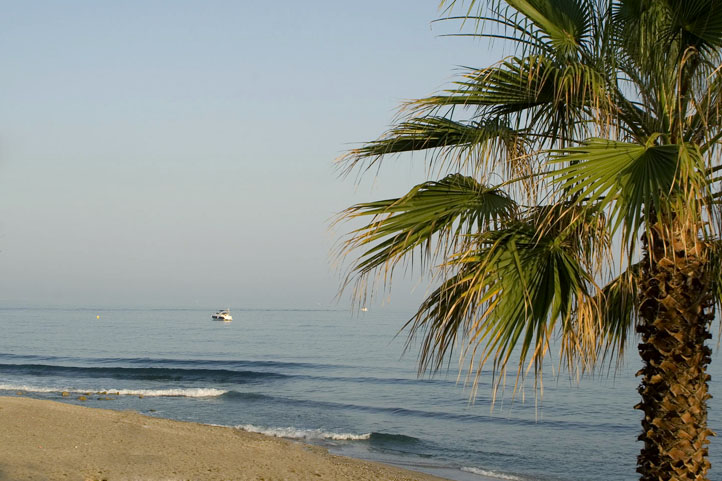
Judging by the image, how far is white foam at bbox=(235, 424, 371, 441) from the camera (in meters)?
16.9

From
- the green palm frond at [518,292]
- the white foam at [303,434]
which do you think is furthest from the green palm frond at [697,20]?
the white foam at [303,434]

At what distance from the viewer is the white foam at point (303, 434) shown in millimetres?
16866

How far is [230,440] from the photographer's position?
13.5 m

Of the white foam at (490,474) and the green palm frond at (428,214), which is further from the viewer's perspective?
the white foam at (490,474)

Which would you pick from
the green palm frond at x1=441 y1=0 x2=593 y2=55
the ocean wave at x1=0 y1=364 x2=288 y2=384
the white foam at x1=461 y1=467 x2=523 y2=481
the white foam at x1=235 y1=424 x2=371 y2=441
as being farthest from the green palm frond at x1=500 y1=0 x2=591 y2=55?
the ocean wave at x1=0 y1=364 x2=288 y2=384

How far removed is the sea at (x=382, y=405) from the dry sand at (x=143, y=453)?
2.50 meters

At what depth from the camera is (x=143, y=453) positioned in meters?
11.4

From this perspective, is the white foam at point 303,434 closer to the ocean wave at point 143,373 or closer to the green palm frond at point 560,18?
the green palm frond at point 560,18

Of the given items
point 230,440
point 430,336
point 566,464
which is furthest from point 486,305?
point 566,464

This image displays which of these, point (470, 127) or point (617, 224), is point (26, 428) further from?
point (617, 224)

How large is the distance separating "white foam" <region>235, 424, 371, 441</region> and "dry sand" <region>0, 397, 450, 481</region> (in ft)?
6.29

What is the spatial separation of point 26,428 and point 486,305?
11.2 meters

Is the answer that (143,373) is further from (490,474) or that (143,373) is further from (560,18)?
(560,18)

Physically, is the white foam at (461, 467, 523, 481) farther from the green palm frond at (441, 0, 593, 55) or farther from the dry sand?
the green palm frond at (441, 0, 593, 55)
